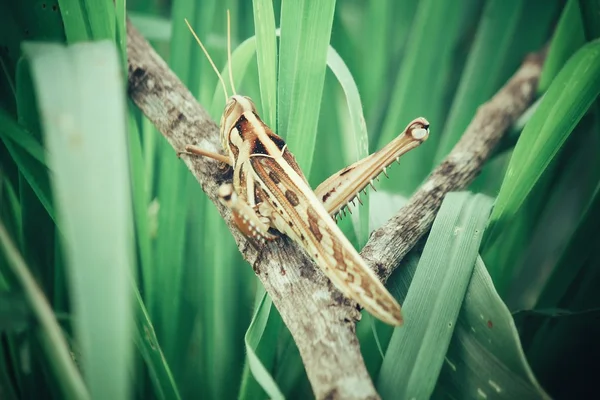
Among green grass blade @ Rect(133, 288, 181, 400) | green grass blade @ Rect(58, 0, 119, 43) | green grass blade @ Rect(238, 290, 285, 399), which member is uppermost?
green grass blade @ Rect(58, 0, 119, 43)

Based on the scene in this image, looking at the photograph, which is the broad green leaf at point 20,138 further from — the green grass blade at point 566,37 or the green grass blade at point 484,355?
the green grass blade at point 566,37

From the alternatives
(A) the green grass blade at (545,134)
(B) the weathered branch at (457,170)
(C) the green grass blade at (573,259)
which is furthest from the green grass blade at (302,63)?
(C) the green grass blade at (573,259)

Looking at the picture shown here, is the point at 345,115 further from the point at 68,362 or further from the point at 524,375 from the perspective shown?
the point at 68,362

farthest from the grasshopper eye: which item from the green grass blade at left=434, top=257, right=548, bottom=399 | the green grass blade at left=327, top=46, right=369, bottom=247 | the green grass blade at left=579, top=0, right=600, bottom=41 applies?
the green grass blade at left=579, top=0, right=600, bottom=41

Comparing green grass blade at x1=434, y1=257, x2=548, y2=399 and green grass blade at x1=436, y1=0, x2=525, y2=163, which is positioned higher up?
green grass blade at x1=436, y1=0, x2=525, y2=163

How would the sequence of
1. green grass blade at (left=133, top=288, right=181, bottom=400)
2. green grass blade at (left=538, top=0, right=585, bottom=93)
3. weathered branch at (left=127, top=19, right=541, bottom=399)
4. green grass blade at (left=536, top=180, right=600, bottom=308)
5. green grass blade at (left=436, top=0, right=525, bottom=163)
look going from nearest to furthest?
weathered branch at (left=127, top=19, right=541, bottom=399), green grass blade at (left=133, top=288, right=181, bottom=400), green grass blade at (left=536, top=180, right=600, bottom=308), green grass blade at (left=538, top=0, right=585, bottom=93), green grass blade at (left=436, top=0, right=525, bottom=163)

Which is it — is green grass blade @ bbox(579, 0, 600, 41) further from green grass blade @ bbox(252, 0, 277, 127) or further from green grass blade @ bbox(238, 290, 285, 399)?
green grass blade @ bbox(238, 290, 285, 399)

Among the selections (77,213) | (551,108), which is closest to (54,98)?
(77,213)
